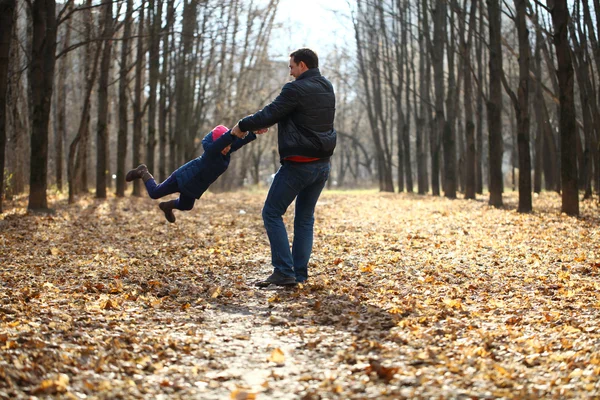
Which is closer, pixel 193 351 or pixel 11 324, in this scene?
pixel 193 351

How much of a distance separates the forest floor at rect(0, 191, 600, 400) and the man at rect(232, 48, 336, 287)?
648mm

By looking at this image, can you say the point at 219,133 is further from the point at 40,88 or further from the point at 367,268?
the point at 40,88

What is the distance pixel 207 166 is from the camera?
7.40 m

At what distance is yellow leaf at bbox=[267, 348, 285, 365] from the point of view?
4.58 m

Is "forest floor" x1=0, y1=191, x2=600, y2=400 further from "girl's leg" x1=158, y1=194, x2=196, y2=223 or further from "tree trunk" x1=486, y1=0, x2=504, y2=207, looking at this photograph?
"tree trunk" x1=486, y1=0, x2=504, y2=207

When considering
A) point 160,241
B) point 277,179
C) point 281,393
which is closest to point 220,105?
point 160,241

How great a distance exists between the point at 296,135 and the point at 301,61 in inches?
29.2

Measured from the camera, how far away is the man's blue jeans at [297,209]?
275 inches

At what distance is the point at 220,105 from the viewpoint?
41.9 metres

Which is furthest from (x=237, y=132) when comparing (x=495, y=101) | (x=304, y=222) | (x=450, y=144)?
(x=450, y=144)

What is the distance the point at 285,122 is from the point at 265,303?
5.74 feet

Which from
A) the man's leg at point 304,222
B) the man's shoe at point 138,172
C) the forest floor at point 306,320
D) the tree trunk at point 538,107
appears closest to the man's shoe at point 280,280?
the forest floor at point 306,320

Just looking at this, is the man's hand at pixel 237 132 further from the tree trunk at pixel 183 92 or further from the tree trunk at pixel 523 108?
the tree trunk at pixel 183 92

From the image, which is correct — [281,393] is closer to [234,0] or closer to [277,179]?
[277,179]
